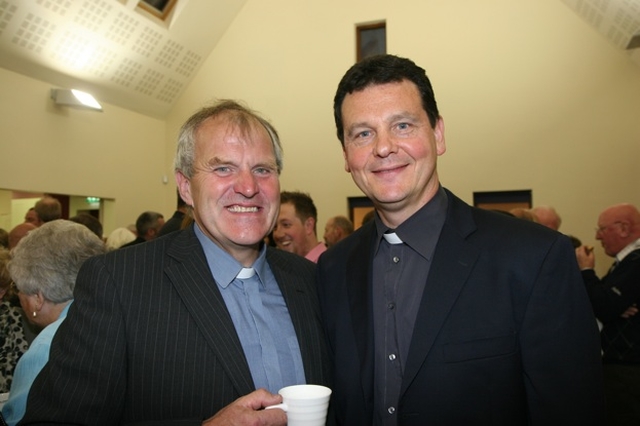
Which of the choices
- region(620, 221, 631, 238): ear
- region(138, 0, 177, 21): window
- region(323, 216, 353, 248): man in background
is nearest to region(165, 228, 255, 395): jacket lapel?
region(620, 221, 631, 238): ear

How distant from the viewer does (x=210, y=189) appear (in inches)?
64.2

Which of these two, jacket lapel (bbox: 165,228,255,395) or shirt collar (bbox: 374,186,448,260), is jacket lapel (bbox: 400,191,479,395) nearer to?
shirt collar (bbox: 374,186,448,260)

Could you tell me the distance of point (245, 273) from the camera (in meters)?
1.70

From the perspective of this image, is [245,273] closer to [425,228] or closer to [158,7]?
[425,228]

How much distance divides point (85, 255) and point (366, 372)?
1420mm

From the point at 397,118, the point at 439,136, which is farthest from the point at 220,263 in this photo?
the point at 439,136

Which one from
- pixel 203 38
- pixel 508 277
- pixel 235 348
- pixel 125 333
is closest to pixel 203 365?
pixel 235 348

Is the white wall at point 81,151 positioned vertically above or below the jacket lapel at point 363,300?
above

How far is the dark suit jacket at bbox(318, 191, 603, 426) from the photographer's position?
1432 millimetres

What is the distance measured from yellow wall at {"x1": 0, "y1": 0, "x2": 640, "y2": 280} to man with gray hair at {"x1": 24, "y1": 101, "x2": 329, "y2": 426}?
5.94m

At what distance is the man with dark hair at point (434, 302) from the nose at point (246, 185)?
338 mm

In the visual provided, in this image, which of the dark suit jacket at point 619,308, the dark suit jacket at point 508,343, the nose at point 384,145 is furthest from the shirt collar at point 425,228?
the dark suit jacket at point 619,308

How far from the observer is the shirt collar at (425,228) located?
1.64m

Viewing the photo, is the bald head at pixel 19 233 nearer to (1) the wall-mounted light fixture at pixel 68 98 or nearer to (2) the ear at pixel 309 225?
(2) the ear at pixel 309 225
